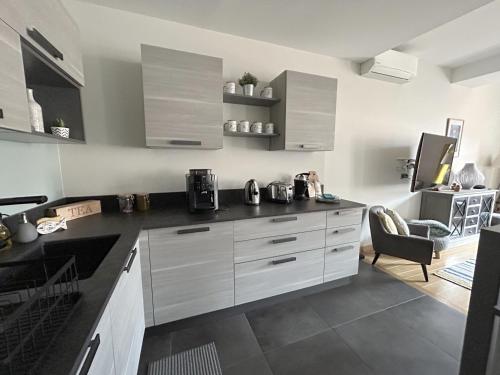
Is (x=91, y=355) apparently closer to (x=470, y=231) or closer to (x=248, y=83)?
(x=248, y=83)

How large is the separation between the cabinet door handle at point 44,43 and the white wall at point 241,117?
629 mm

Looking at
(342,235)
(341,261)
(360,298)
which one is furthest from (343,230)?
(360,298)

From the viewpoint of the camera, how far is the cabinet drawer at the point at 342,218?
1.86m

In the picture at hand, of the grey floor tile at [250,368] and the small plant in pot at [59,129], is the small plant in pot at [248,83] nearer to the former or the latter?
the small plant in pot at [59,129]

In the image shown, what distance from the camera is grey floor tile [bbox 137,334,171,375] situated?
4.24 ft

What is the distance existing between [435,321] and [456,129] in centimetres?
306

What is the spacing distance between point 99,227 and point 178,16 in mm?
1708

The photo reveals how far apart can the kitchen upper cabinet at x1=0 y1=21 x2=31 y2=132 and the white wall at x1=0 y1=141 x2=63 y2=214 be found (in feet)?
1.42

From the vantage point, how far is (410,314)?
1.70 metres

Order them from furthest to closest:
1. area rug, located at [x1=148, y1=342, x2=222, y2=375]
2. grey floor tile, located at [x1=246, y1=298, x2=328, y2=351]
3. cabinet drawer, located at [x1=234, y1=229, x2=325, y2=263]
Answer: cabinet drawer, located at [x1=234, y1=229, x2=325, y2=263]
grey floor tile, located at [x1=246, y1=298, x2=328, y2=351]
area rug, located at [x1=148, y1=342, x2=222, y2=375]

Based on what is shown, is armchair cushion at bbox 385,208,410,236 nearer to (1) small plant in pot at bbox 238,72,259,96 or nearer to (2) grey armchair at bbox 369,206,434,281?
(2) grey armchair at bbox 369,206,434,281

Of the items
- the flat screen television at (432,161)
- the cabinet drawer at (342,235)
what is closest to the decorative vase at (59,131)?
the cabinet drawer at (342,235)

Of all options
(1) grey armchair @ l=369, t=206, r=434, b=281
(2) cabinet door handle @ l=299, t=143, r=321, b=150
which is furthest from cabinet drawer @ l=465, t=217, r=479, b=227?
(2) cabinet door handle @ l=299, t=143, r=321, b=150

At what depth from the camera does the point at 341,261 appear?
198 cm
